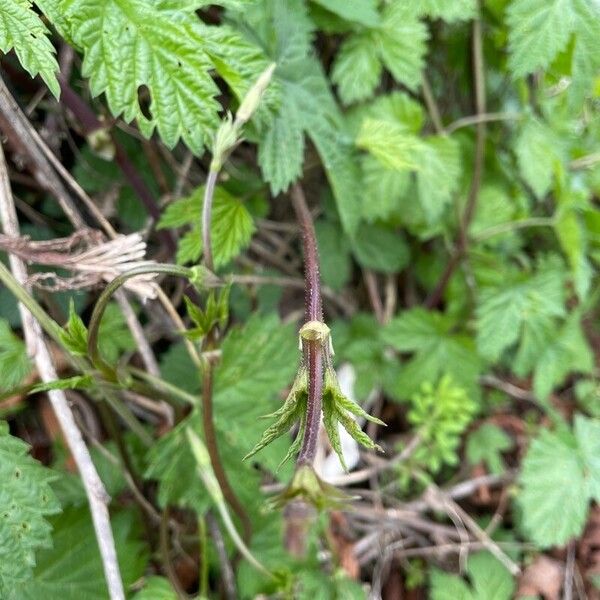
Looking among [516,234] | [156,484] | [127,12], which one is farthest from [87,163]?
[516,234]

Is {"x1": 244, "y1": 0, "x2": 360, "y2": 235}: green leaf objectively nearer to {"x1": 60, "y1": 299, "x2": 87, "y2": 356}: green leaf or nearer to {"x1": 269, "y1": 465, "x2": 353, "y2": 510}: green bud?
{"x1": 60, "y1": 299, "x2": 87, "y2": 356}: green leaf

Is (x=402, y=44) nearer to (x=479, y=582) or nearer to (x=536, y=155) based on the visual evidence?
(x=536, y=155)

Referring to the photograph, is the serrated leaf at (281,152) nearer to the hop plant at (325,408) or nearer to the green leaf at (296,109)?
the green leaf at (296,109)

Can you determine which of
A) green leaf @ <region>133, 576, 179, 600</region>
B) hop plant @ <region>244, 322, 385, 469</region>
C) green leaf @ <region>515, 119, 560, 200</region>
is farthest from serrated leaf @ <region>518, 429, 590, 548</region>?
hop plant @ <region>244, 322, 385, 469</region>

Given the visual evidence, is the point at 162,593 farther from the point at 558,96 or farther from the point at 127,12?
the point at 558,96

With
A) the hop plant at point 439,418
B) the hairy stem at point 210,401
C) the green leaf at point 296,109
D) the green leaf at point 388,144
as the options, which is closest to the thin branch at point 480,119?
the green leaf at point 388,144

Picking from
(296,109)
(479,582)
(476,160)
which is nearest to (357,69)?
(296,109)
